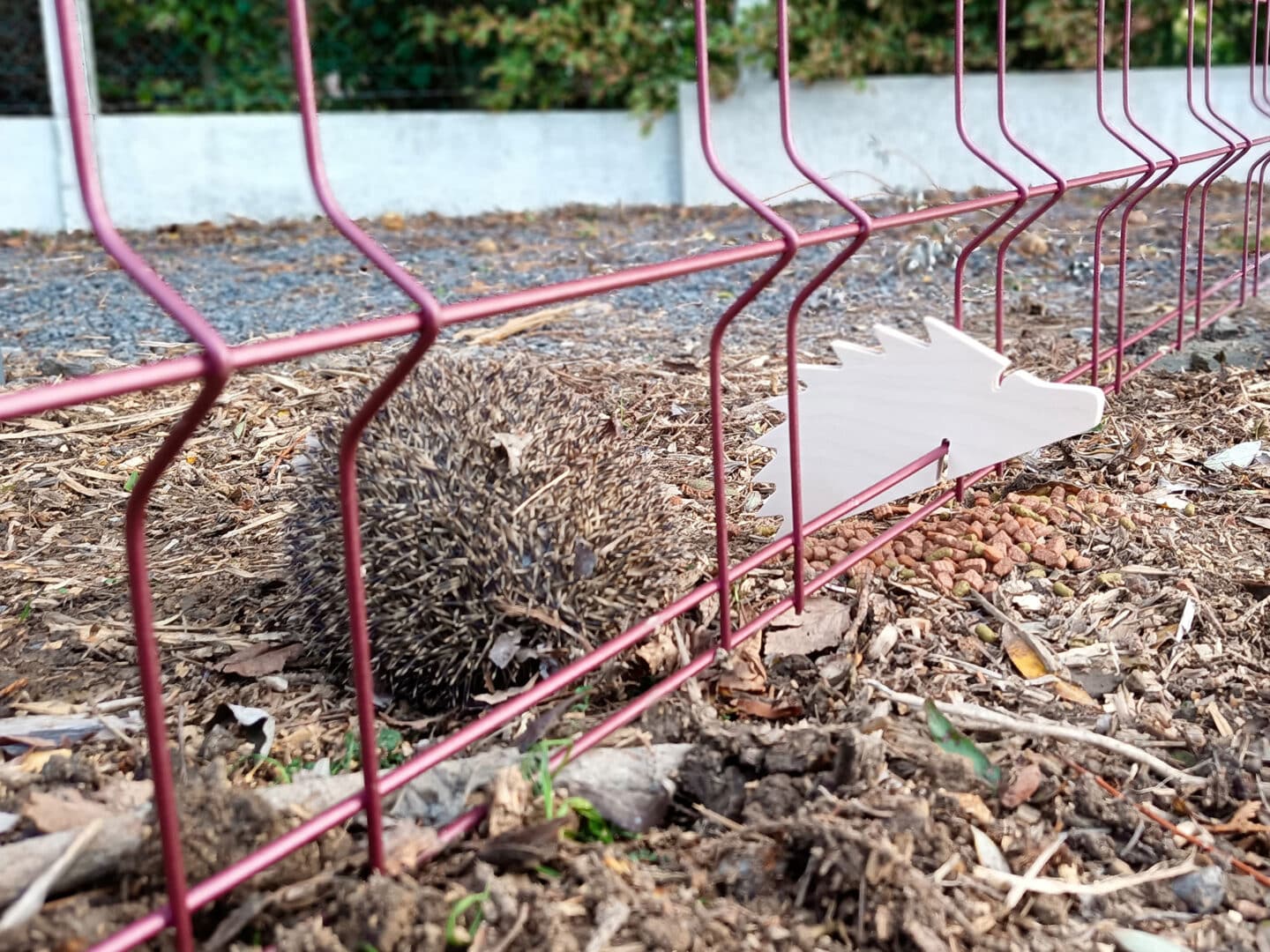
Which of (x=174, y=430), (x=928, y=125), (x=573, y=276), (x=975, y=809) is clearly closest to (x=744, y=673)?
(x=975, y=809)

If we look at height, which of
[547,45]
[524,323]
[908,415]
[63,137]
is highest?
[547,45]

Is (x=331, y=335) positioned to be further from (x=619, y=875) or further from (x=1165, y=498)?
(x=1165, y=498)

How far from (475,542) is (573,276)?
17.3 ft

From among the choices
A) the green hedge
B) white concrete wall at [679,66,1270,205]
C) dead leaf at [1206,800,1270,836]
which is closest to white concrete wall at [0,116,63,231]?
the green hedge

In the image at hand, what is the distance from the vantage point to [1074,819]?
216cm

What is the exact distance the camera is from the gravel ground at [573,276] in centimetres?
603

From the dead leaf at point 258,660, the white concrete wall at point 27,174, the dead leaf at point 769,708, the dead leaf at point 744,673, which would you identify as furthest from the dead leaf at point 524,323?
the white concrete wall at point 27,174

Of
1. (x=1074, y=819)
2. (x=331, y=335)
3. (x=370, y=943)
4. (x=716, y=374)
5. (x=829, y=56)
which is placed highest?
(x=829, y=56)

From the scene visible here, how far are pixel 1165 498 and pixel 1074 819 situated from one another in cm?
168

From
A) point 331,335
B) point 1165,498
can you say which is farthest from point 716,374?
point 1165,498

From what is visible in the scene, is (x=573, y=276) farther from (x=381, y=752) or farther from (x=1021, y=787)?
(x=1021, y=787)

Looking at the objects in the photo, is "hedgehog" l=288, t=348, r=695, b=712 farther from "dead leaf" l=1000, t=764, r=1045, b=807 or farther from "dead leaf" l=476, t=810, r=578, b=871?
"dead leaf" l=1000, t=764, r=1045, b=807

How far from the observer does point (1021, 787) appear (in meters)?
2.18

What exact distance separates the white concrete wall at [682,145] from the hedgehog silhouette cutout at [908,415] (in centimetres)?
825
